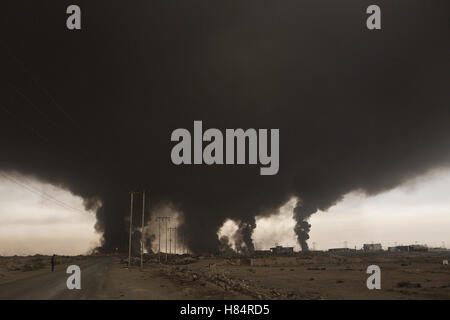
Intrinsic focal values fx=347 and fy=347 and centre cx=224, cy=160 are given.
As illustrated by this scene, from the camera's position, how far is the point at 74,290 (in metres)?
23.8

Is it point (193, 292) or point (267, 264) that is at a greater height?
point (193, 292)
